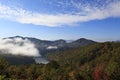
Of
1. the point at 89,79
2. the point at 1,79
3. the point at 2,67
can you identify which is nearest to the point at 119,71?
the point at 89,79

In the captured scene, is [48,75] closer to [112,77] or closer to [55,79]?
[55,79]

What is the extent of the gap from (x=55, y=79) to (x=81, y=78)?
42.1 ft

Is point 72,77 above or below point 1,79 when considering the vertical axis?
below

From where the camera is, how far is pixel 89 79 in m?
108

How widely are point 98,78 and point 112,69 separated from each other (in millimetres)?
9517

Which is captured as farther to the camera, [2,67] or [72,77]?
[72,77]

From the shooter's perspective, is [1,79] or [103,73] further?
[103,73]

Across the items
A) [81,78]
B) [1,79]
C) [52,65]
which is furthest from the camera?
[52,65]

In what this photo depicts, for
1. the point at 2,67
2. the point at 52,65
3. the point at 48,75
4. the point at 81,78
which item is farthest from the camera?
the point at 52,65

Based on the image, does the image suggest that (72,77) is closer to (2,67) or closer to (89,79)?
(89,79)

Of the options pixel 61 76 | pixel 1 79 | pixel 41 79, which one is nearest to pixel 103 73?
pixel 61 76

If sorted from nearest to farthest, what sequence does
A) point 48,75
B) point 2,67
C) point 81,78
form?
point 2,67, point 81,78, point 48,75

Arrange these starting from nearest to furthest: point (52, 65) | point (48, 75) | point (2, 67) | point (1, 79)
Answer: point (1, 79)
point (2, 67)
point (48, 75)
point (52, 65)

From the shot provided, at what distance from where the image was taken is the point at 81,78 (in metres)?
113
